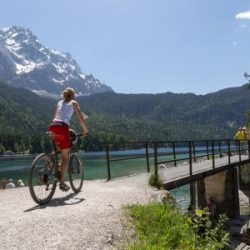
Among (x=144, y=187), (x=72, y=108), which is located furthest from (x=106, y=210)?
(x=144, y=187)

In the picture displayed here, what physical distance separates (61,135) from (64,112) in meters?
0.56

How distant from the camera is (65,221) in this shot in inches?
311

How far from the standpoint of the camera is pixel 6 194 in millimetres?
12328

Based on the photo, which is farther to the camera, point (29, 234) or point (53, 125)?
point (53, 125)

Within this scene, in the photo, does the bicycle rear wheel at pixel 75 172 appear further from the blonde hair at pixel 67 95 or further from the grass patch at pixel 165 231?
the grass patch at pixel 165 231

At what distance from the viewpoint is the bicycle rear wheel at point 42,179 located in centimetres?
928

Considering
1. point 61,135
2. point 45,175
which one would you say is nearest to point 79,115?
point 61,135

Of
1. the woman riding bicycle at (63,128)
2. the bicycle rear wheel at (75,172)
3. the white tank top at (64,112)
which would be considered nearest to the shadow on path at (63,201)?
the woman riding bicycle at (63,128)

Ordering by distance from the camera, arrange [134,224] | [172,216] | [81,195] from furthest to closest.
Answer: [81,195] → [172,216] → [134,224]

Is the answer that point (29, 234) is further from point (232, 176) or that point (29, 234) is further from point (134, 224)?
point (232, 176)

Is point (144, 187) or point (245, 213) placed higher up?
point (144, 187)

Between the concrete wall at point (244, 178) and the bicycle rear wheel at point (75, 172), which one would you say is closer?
the bicycle rear wheel at point (75, 172)

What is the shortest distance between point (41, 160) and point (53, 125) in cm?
97

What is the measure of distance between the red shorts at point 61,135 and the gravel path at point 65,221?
4.15 ft
